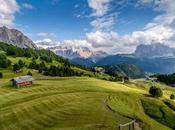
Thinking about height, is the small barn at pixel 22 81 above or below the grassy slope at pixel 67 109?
above

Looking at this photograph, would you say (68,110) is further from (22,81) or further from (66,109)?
(22,81)

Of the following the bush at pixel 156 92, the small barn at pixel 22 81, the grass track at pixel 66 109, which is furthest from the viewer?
the bush at pixel 156 92

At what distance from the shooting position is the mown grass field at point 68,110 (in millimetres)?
64006

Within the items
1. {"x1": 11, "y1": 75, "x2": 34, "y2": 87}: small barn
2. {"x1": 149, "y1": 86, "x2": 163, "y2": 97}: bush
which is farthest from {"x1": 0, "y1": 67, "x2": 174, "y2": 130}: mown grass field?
Result: {"x1": 149, "y1": 86, "x2": 163, "y2": 97}: bush

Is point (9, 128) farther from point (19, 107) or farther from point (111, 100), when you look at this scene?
point (111, 100)

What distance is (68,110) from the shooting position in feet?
247

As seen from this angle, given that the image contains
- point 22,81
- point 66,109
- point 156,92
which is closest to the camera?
point 66,109

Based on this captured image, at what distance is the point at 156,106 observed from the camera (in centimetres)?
9644

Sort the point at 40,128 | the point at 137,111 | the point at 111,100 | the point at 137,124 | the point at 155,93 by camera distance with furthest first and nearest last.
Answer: the point at 155,93 < the point at 111,100 < the point at 137,111 < the point at 137,124 < the point at 40,128

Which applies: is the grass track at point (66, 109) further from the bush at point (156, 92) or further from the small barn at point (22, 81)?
the bush at point (156, 92)

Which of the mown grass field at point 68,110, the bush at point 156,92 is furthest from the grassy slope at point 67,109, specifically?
the bush at point 156,92

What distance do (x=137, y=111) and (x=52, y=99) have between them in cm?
2623

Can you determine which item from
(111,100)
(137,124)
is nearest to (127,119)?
(137,124)

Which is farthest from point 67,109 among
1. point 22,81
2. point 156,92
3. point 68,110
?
point 156,92
